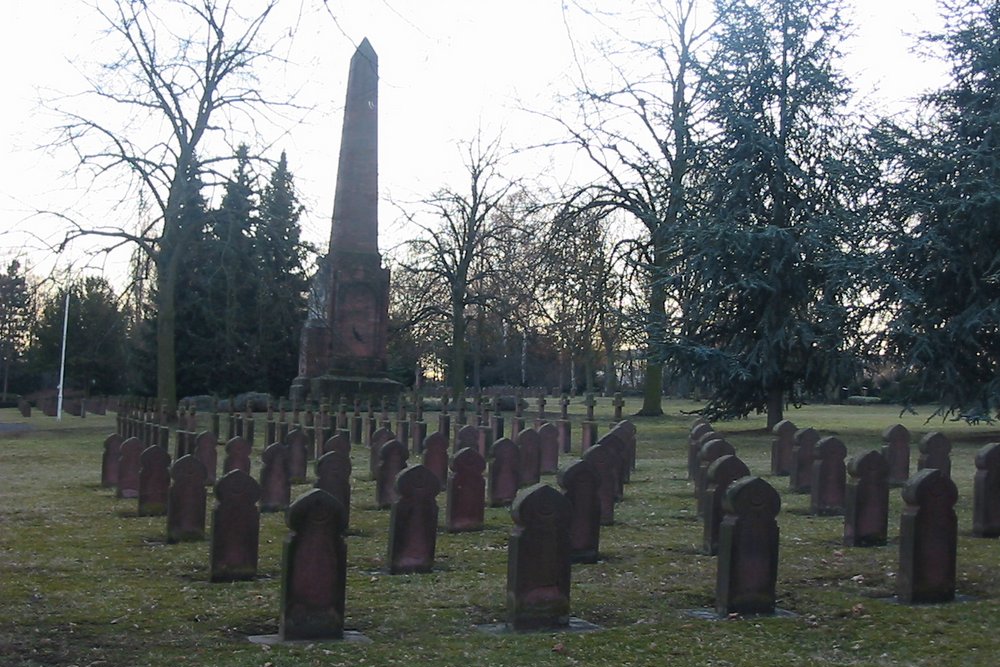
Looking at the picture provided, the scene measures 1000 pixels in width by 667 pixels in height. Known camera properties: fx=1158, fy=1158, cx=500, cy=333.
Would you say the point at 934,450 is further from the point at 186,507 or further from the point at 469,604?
the point at 186,507

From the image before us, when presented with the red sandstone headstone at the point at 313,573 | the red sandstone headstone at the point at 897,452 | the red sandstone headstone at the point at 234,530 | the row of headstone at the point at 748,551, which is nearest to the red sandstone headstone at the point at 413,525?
the red sandstone headstone at the point at 234,530

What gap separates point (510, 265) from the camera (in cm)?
4288

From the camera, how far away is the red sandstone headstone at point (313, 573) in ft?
22.3

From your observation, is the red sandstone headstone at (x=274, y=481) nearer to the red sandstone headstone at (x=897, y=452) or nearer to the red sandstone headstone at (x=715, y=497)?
the red sandstone headstone at (x=715, y=497)

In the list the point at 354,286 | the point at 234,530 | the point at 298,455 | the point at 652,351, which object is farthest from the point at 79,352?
the point at 234,530

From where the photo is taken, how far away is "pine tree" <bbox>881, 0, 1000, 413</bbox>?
24391mm

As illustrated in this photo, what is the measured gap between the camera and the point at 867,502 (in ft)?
34.4

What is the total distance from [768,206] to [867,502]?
1819cm

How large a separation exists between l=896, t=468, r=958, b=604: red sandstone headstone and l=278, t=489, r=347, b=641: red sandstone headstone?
3901 millimetres

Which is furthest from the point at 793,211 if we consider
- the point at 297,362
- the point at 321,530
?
the point at 297,362

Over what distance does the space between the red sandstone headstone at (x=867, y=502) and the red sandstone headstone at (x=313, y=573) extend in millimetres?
5390

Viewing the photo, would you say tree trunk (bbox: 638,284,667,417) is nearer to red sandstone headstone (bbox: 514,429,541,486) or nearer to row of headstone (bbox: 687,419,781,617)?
red sandstone headstone (bbox: 514,429,541,486)

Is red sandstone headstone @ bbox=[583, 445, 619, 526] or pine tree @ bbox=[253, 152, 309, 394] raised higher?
pine tree @ bbox=[253, 152, 309, 394]

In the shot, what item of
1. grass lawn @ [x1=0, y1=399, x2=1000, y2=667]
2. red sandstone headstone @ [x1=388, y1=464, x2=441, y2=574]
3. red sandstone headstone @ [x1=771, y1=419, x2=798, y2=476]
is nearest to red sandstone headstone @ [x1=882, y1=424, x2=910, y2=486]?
red sandstone headstone @ [x1=771, y1=419, x2=798, y2=476]
